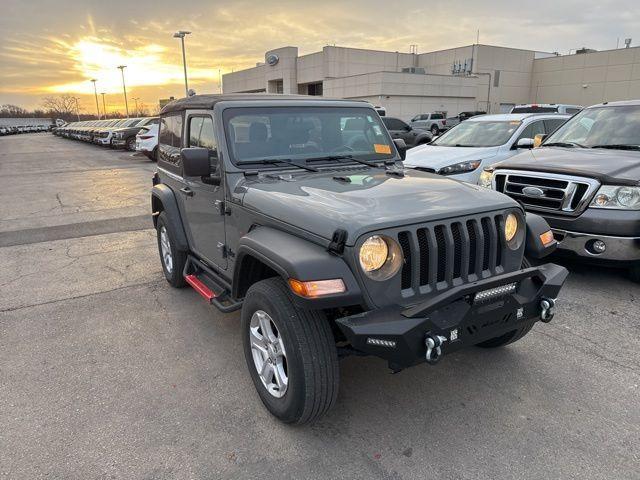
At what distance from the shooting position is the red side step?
12.3 feet

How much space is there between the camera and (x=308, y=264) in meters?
2.37

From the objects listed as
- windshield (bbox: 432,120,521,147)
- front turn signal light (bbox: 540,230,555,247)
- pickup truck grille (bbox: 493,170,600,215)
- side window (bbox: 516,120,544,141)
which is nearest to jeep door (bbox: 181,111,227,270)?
front turn signal light (bbox: 540,230,555,247)

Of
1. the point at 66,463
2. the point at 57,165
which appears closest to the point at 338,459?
the point at 66,463

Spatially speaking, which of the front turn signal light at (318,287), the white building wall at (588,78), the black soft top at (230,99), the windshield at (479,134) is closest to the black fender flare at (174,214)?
the black soft top at (230,99)

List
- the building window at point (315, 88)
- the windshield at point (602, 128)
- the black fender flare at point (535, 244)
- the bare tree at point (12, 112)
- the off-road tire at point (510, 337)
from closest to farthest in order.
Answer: the black fender flare at point (535, 244) < the off-road tire at point (510, 337) < the windshield at point (602, 128) < the building window at point (315, 88) < the bare tree at point (12, 112)

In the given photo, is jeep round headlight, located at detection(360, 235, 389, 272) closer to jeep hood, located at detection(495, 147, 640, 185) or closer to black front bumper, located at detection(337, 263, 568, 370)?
black front bumper, located at detection(337, 263, 568, 370)

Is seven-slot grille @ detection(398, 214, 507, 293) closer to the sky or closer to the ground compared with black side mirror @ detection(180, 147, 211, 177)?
closer to the ground

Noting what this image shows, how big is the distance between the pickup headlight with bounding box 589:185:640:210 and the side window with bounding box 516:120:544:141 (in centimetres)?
388

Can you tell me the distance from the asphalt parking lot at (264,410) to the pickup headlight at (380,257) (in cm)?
106

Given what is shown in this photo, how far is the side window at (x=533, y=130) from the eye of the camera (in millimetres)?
8352

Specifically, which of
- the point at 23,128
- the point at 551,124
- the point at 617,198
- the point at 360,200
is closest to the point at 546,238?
the point at 360,200

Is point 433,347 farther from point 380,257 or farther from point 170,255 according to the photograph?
point 170,255

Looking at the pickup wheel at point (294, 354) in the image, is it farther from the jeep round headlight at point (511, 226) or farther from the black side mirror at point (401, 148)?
the black side mirror at point (401, 148)

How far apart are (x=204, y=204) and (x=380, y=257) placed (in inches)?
80.1
